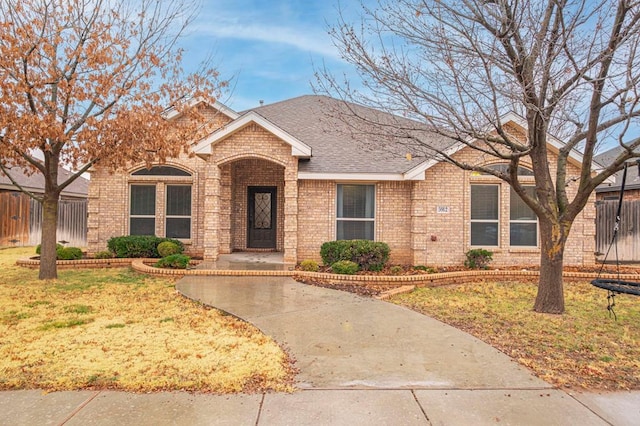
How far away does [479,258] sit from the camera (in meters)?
11.4

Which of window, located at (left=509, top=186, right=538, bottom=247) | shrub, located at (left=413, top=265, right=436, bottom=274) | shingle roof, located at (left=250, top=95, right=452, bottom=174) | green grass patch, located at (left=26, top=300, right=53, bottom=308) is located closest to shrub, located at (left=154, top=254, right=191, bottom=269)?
green grass patch, located at (left=26, top=300, right=53, bottom=308)

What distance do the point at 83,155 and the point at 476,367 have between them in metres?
9.07

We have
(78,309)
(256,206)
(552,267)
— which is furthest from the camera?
(256,206)

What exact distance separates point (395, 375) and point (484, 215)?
8.96 m

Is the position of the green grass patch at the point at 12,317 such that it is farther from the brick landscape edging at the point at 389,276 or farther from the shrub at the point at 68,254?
the shrub at the point at 68,254

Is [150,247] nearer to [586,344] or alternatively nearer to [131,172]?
[131,172]

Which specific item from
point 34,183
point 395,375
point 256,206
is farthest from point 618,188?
point 34,183

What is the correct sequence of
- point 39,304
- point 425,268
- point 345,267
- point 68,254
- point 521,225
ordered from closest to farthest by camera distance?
point 39,304 → point 345,267 → point 425,268 → point 68,254 → point 521,225

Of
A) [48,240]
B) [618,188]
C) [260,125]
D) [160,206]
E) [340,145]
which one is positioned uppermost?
[260,125]

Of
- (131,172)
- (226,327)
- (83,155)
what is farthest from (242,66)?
(226,327)

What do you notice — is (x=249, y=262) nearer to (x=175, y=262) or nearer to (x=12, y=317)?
(x=175, y=262)

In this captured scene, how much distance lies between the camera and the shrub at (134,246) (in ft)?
39.7

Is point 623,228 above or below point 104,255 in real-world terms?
above

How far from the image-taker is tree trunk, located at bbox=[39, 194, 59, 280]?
939 centimetres
